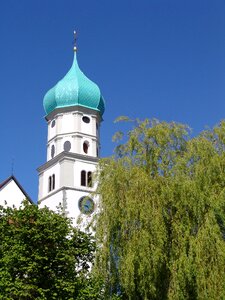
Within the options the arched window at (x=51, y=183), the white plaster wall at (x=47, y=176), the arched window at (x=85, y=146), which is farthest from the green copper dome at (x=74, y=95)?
the arched window at (x=51, y=183)

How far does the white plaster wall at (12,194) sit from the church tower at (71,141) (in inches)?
144

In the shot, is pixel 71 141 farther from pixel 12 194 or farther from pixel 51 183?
pixel 12 194

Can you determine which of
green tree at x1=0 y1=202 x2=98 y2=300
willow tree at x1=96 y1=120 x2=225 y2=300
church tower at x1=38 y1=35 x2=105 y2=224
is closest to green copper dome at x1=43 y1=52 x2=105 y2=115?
church tower at x1=38 y1=35 x2=105 y2=224

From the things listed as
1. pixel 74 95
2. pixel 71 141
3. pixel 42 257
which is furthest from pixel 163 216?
pixel 74 95

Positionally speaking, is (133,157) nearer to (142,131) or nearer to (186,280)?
(142,131)

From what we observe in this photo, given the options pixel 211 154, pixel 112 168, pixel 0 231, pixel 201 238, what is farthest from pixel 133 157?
pixel 0 231

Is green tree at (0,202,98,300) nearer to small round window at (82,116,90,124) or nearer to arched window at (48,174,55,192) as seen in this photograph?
arched window at (48,174,55,192)

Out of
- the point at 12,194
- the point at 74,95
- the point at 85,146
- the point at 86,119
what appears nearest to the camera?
the point at 12,194

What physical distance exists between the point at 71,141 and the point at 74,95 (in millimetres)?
3878

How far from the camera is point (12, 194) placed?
36.4 metres

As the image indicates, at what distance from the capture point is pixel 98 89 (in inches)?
1748

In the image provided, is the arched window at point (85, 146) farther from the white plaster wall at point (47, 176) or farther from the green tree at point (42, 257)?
the green tree at point (42, 257)

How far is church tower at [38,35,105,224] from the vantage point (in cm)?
4000

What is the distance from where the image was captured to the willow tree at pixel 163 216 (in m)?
18.5
